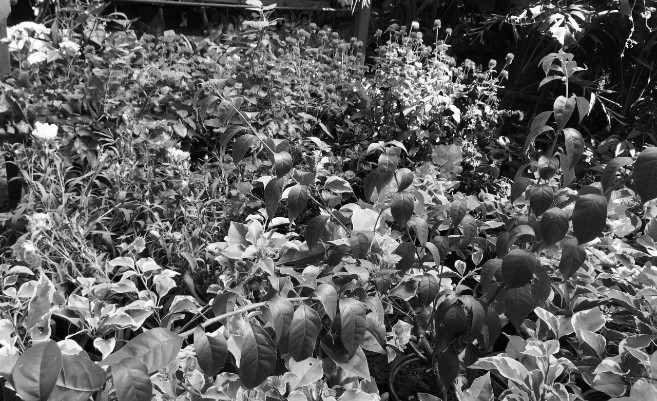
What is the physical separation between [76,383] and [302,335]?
0.40 m

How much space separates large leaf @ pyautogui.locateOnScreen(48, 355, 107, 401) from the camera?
3.16 ft

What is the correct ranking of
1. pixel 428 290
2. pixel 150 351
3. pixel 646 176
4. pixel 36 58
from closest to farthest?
pixel 150 351 < pixel 646 176 < pixel 428 290 < pixel 36 58

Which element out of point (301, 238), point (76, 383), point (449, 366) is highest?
point (76, 383)

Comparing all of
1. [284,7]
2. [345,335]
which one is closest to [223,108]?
[345,335]

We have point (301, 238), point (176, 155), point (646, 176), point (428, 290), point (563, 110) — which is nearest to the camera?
point (646, 176)

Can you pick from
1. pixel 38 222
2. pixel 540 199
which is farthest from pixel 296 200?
pixel 38 222

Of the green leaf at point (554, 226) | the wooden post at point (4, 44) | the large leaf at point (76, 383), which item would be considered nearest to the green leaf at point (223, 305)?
the large leaf at point (76, 383)

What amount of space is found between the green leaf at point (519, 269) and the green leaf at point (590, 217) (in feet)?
0.35

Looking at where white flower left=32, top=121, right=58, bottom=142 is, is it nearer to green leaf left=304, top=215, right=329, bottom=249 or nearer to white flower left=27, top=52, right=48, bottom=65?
white flower left=27, top=52, right=48, bottom=65

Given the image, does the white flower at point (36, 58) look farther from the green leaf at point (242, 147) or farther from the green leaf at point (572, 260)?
the green leaf at point (572, 260)

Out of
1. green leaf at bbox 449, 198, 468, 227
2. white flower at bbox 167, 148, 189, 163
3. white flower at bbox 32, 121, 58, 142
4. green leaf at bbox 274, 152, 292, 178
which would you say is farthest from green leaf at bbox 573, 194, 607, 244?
white flower at bbox 32, 121, 58, 142

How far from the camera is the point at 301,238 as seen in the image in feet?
8.16

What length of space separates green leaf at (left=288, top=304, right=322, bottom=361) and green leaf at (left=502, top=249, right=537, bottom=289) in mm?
385

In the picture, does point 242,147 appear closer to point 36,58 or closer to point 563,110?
point 563,110
